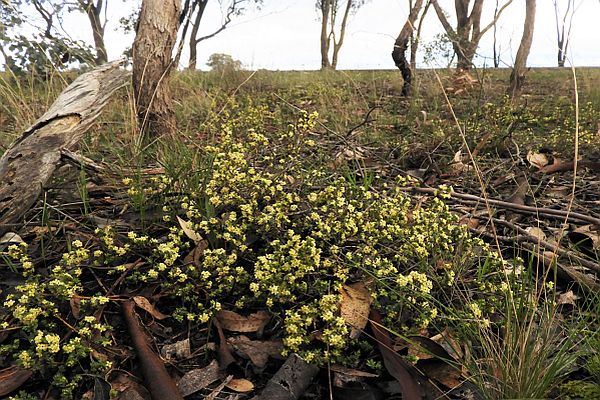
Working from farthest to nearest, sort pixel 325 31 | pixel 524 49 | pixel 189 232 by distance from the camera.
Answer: pixel 325 31
pixel 524 49
pixel 189 232

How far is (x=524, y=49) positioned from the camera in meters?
7.50

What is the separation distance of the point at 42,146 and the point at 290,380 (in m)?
1.82

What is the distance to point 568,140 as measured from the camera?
3.88 metres

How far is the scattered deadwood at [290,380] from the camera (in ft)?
5.06

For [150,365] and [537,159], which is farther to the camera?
[537,159]

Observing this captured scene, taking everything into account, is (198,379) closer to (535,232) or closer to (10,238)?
(10,238)

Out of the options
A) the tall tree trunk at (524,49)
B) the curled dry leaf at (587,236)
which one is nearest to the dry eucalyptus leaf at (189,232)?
the curled dry leaf at (587,236)

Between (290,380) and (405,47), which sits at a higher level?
(405,47)

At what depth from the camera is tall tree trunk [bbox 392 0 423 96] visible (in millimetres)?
7074

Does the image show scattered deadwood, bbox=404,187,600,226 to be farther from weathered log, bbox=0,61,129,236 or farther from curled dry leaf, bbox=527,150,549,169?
weathered log, bbox=0,61,129,236

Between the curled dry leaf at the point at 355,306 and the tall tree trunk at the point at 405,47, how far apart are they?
5.61 meters

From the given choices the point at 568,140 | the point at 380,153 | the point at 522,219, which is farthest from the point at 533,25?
the point at 522,219

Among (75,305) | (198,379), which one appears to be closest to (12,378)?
(75,305)

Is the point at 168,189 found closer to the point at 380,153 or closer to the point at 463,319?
the point at 463,319
